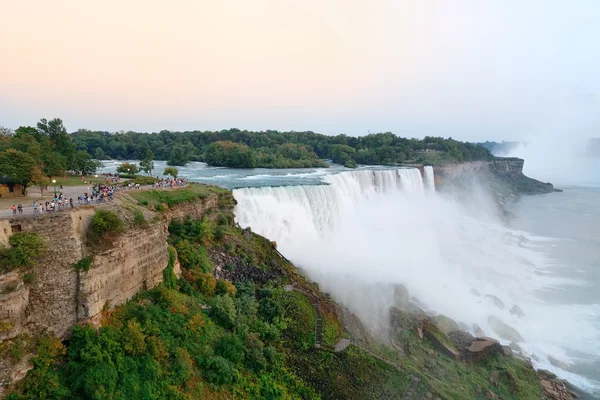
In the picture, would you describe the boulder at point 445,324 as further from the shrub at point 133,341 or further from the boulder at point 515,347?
the shrub at point 133,341

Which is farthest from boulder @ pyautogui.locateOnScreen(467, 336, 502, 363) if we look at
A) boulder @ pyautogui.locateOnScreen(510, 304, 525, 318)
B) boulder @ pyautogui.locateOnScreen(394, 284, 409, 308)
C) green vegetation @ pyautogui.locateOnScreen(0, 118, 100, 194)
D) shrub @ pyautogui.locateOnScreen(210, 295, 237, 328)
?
green vegetation @ pyautogui.locateOnScreen(0, 118, 100, 194)

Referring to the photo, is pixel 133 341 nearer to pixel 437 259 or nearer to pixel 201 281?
pixel 201 281

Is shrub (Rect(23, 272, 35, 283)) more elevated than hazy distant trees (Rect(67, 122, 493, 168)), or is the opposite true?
hazy distant trees (Rect(67, 122, 493, 168))

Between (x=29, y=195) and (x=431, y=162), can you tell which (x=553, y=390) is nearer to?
(x=29, y=195)

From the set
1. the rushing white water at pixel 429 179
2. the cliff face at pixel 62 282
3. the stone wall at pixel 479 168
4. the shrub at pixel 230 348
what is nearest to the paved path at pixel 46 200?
the cliff face at pixel 62 282

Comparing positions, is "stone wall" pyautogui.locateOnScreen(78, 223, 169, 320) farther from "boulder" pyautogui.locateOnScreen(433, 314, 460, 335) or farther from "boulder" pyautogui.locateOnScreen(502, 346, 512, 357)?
"boulder" pyautogui.locateOnScreen(502, 346, 512, 357)
